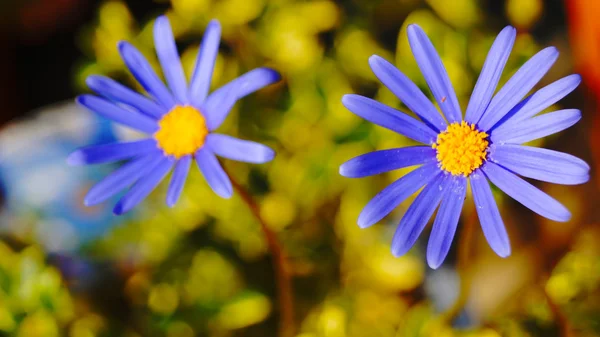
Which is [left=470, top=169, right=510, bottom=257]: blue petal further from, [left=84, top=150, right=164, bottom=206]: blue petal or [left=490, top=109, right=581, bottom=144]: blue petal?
[left=84, top=150, right=164, bottom=206]: blue petal

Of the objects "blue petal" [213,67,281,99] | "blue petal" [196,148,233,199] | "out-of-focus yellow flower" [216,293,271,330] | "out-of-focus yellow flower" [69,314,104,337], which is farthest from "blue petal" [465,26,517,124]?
"out-of-focus yellow flower" [69,314,104,337]

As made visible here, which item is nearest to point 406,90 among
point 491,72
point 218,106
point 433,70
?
point 433,70

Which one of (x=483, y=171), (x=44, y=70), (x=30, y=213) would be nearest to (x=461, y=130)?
(x=483, y=171)

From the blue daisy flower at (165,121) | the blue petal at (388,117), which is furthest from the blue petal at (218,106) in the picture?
the blue petal at (388,117)

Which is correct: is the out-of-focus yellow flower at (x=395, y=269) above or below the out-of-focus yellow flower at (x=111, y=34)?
below

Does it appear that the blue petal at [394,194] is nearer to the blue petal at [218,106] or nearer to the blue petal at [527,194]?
the blue petal at [527,194]

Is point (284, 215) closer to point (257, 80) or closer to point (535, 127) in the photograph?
point (257, 80)

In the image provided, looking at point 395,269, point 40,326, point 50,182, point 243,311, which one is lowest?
point 40,326
